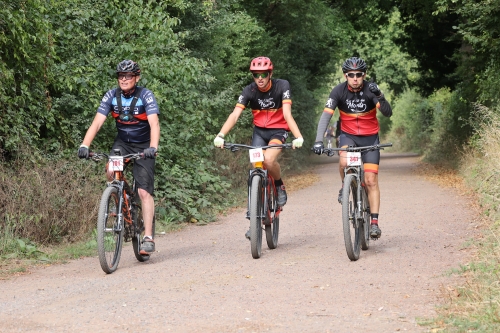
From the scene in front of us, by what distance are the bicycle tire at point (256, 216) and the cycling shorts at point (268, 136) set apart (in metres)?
0.57

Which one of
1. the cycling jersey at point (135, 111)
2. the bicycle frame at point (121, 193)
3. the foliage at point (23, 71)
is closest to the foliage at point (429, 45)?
the foliage at point (23, 71)

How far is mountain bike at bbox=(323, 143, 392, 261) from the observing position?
29.2ft

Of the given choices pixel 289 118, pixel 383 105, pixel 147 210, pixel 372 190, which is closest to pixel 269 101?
pixel 289 118

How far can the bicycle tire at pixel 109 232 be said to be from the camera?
8461 mm

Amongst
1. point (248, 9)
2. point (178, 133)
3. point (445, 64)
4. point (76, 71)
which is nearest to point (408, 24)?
point (445, 64)

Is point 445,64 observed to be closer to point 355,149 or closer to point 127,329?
point 355,149

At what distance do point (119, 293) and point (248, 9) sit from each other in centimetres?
1898

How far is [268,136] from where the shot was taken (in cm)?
999

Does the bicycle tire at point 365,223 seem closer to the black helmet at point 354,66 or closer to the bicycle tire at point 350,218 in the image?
the bicycle tire at point 350,218

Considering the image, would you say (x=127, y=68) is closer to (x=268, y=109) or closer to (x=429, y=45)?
(x=268, y=109)

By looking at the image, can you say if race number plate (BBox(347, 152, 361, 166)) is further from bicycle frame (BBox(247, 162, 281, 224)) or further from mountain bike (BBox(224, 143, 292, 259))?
bicycle frame (BBox(247, 162, 281, 224))

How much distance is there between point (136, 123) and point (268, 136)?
159 centimetres

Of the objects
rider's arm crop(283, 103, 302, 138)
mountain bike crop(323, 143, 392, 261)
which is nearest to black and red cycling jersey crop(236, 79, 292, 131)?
rider's arm crop(283, 103, 302, 138)

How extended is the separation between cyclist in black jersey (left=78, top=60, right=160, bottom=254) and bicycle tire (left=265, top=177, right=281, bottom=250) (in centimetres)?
135
